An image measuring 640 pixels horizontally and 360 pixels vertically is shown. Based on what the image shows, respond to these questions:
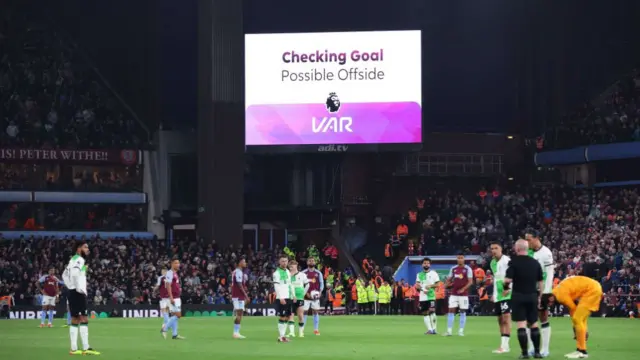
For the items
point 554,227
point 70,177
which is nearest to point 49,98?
point 70,177

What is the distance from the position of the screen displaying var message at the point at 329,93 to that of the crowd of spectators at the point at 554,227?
4749 millimetres

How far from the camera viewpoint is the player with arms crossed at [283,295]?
30.8 m

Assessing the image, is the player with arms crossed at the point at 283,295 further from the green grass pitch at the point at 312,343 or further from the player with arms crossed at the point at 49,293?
the player with arms crossed at the point at 49,293

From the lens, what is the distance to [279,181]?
6725 centimetres

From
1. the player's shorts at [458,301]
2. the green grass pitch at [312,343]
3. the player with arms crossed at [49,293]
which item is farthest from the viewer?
the player with arms crossed at [49,293]

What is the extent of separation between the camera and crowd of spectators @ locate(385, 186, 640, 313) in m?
49.3

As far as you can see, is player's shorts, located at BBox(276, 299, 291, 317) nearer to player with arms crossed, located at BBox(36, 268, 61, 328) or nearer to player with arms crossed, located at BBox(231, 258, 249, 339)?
player with arms crossed, located at BBox(231, 258, 249, 339)

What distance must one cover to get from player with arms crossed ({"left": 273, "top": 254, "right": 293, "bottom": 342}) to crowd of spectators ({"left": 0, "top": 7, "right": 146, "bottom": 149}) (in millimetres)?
33338

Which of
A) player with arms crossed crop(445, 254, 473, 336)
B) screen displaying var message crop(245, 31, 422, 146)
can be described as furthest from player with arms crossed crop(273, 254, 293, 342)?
screen displaying var message crop(245, 31, 422, 146)

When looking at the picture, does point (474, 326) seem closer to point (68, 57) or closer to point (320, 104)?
point (320, 104)

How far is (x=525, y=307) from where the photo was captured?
2173 centimetres

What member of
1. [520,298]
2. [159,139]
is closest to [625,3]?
[159,139]

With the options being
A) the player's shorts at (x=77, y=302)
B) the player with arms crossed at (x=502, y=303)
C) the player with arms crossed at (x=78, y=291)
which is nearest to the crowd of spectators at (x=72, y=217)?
the player with arms crossed at (x=78, y=291)

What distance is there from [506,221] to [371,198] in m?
9.98
